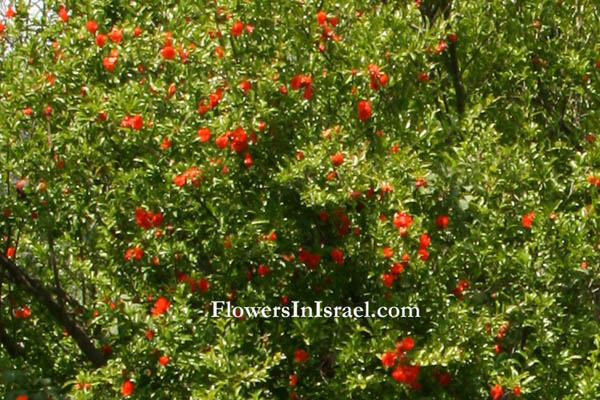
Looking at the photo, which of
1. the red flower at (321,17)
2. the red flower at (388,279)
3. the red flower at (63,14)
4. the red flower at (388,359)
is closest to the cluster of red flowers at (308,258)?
the red flower at (388,279)

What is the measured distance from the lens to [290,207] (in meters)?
3.76

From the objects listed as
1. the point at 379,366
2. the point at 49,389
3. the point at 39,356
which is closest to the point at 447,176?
the point at 379,366

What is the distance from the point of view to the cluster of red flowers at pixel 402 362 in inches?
136

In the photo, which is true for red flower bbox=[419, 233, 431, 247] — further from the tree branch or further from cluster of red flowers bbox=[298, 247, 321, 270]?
the tree branch

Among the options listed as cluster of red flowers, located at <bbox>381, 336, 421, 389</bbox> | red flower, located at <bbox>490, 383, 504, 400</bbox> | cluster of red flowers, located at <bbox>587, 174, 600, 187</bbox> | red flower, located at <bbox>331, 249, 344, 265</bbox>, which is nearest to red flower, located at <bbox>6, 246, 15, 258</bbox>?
red flower, located at <bbox>331, 249, 344, 265</bbox>

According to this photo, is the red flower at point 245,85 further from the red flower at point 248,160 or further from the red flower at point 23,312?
the red flower at point 23,312

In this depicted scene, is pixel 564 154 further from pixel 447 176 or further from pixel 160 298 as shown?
pixel 160 298

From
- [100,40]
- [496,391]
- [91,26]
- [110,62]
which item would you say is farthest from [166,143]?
[496,391]

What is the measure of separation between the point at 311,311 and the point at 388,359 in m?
0.45

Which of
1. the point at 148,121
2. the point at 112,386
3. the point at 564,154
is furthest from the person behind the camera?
the point at 564,154

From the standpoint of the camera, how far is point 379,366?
3611mm

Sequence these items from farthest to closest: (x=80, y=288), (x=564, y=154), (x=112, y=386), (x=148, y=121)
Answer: (x=80, y=288) < (x=564, y=154) < (x=112, y=386) < (x=148, y=121)

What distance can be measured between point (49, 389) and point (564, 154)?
255cm

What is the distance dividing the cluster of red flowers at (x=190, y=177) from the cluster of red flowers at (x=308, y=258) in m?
0.52
